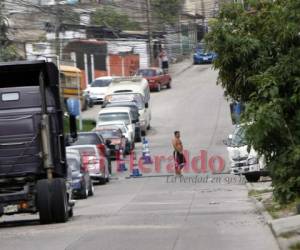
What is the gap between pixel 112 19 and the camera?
1719 inches

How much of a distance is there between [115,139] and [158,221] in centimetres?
2477

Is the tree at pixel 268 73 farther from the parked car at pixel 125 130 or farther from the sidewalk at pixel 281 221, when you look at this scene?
the parked car at pixel 125 130

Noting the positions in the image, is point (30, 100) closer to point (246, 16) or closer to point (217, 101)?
point (246, 16)

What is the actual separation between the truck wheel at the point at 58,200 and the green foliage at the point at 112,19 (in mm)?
21439

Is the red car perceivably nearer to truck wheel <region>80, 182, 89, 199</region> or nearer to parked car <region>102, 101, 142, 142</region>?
parked car <region>102, 101, 142, 142</region>

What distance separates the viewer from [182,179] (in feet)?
111

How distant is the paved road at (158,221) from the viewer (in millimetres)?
14586

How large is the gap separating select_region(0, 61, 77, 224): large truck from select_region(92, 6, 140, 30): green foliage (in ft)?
65.9

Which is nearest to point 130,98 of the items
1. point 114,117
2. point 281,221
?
point 114,117

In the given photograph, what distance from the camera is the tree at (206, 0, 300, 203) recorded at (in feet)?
52.0

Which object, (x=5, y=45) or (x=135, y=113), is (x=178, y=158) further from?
(x=135, y=113)

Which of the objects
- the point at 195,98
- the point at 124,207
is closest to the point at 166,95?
the point at 195,98

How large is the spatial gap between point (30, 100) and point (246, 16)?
5019mm

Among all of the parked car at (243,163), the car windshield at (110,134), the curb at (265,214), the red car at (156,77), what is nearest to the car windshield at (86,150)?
the parked car at (243,163)
